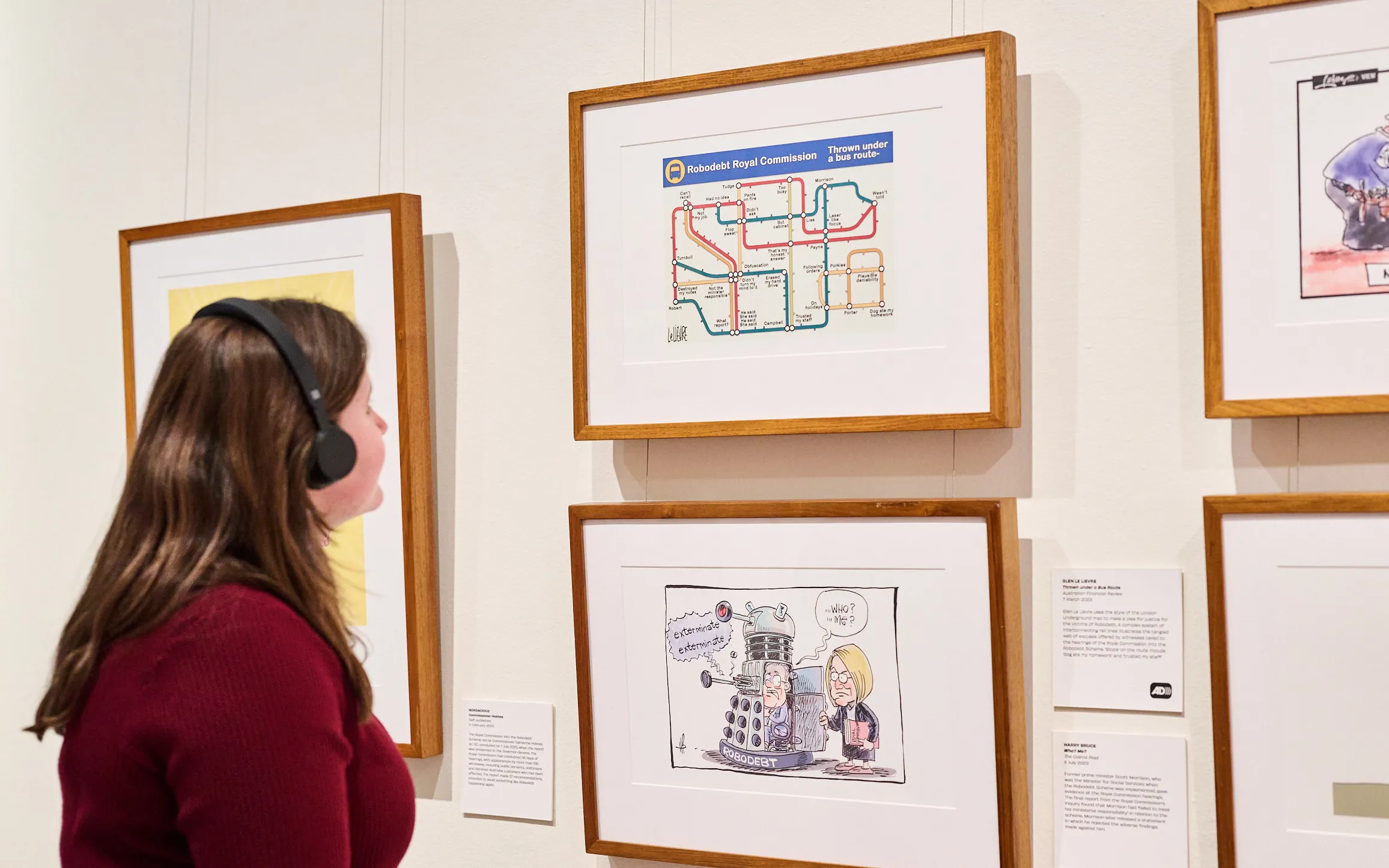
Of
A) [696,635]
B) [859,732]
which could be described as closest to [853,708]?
[859,732]

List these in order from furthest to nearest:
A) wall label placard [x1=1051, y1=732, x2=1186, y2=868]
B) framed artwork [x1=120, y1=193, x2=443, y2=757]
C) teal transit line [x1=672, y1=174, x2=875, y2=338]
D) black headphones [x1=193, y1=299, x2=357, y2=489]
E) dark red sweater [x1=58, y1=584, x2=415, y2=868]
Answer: framed artwork [x1=120, y1=193, x2=443, y2=757], teal transit line [x1=672, y1=174, x2=875, y2=338], wall label placard [x1=1051, y1=732, x2=1186, y2=868], black headphones [x1=193, y1=299, x2=357, y2=489], dark red sweater [x1=58, y1=584, x2=415, y2=868]

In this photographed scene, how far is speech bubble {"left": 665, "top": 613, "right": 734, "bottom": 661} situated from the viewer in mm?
1436

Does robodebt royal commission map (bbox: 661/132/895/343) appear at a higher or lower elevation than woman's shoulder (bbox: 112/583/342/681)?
higher

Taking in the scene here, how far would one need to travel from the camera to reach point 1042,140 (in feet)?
4.38

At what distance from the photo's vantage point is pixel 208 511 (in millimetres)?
1008

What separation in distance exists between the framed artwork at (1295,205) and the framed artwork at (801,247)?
0.20m

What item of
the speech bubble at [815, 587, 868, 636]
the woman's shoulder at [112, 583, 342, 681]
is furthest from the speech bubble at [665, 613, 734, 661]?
the woman's shoulder at [112, 583, 342, 681]

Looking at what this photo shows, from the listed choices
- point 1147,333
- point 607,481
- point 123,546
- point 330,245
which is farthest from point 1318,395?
point 330,245

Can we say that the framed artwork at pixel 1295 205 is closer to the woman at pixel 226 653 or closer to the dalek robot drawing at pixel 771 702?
the dalek robot drawing at pixel 771 702

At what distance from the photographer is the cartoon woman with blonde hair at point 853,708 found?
4.47ft

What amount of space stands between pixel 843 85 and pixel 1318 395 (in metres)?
0.56

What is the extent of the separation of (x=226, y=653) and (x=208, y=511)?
0.13 metres

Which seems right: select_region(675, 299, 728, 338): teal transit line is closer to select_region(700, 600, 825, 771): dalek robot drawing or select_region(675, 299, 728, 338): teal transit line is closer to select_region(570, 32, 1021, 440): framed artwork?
select_region(570, 32, 1021, 440): framed artwork

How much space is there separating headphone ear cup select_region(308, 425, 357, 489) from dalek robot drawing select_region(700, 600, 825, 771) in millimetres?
511
